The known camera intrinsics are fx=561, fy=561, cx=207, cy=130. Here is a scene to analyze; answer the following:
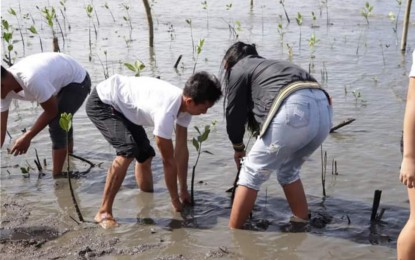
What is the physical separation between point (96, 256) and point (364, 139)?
3453mm

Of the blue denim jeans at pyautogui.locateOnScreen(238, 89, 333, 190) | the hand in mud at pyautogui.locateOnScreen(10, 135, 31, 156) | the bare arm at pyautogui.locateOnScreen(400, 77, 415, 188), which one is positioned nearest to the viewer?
the bare arm at pyautogui.locateOnScreen(400, 77, 415, 188)

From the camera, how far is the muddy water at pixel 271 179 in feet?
13.4

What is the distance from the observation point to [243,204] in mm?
4133

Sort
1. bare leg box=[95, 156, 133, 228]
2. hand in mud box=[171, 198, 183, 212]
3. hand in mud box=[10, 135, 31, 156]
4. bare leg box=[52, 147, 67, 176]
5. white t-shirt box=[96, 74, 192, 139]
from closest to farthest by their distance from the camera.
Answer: white t-shirt box=[96, 74, 192, 139] < bare leg box=[95, 156, 133, 228] < hand in mud box=[171, 198, 183, 212] < hand in mud box=[10, 135, 31, 156] < bare leg box=[52, 147, 67, 176]

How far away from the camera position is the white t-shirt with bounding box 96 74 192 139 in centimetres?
407

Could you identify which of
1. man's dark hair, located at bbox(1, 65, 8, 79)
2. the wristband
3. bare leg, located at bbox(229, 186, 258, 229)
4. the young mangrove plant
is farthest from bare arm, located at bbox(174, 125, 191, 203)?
the young mangrove plant

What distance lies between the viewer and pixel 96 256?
12.7 ft

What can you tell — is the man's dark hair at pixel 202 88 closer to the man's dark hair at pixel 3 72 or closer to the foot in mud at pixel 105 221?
the foot in mud at pixel 105 221

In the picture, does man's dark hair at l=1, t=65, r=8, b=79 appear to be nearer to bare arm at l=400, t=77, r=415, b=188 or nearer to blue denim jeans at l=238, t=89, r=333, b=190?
blue denim jeans at l=238, t=89, r=333, b=190

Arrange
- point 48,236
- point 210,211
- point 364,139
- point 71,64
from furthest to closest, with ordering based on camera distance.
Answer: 1. point 364,139
2. point 71,64
3. point 210,211
4. point 48,236

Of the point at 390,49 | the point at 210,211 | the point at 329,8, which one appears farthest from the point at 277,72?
Result: the point at 329,8

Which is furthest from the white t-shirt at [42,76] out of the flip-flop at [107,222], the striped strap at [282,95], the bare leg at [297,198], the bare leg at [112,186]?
the bare leg at [297,198]

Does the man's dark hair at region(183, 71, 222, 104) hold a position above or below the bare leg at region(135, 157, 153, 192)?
above

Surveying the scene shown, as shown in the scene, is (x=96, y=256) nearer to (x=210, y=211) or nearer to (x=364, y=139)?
(x=210, y=211)
